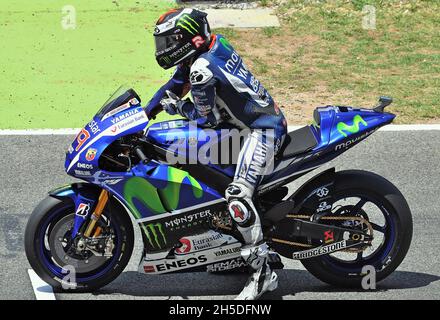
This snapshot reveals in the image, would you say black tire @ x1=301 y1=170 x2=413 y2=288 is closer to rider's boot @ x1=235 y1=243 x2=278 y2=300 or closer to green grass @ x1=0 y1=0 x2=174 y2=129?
rider's boot @ x1=235 y1=243 x2=278 y2=300

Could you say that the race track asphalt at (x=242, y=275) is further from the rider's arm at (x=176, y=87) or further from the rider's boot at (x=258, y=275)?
the rider's arm at (x=176, y=87)

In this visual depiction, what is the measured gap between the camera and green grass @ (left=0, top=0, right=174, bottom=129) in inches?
433

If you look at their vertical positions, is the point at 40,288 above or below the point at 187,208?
below

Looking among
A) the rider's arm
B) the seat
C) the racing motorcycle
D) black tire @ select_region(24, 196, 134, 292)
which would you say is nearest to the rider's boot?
the racing motorcycle

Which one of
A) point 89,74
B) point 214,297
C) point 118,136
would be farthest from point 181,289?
point 89,74

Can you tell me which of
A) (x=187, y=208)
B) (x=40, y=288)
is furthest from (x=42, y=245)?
(x=187, y=208)

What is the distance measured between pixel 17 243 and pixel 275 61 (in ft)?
18.8

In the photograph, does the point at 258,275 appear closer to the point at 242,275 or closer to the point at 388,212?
the point at 242,275

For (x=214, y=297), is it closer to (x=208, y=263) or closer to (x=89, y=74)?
(x=208, y=263)

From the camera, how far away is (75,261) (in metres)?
6.77

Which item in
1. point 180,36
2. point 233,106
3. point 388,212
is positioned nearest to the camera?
point 180,36

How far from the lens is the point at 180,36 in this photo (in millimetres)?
6352

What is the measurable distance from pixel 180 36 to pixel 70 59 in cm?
664

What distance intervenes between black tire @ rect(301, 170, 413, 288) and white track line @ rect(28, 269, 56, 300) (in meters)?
1.89
